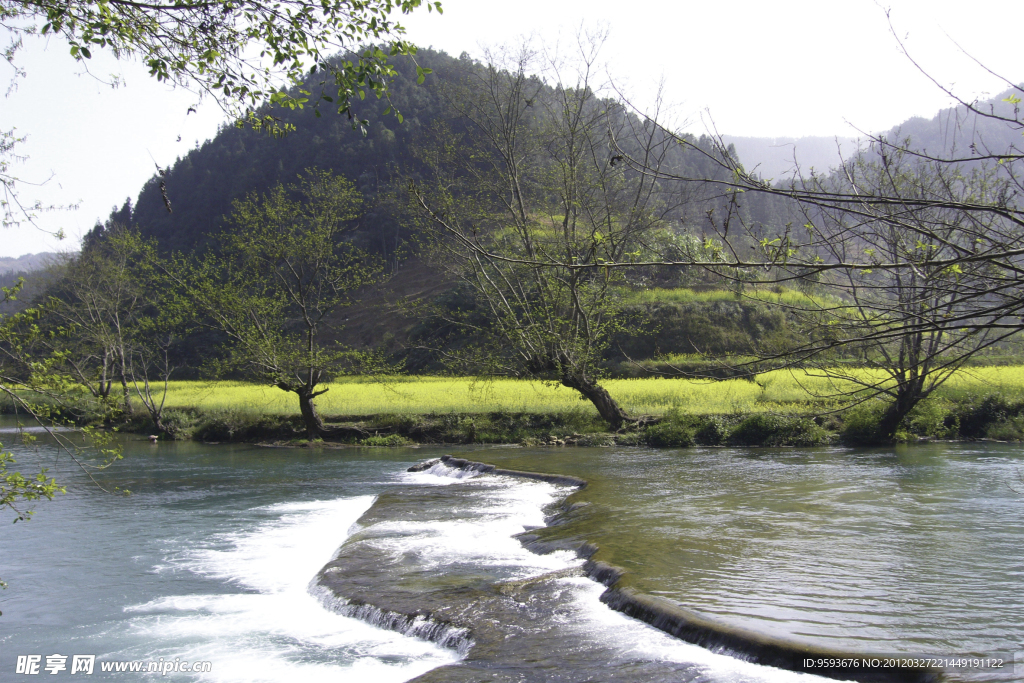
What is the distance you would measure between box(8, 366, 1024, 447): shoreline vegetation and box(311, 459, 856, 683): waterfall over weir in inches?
236

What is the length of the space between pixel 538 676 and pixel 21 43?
6050mm

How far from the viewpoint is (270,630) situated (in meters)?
6.44

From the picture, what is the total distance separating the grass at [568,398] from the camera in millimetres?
19359

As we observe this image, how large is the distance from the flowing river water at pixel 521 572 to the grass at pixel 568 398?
650 centimetres

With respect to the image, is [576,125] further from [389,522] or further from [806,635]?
[806,635]

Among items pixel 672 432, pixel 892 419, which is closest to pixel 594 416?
pixel 672 432

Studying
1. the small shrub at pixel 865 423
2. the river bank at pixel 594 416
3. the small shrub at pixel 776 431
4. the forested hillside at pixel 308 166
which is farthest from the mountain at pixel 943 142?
the forested hillside at pixel 308 166

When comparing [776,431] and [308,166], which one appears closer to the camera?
[776,431]

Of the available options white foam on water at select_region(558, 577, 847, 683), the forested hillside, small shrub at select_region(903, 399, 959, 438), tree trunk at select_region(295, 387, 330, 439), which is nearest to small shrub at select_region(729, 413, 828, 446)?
small shrub at select_region(903, 399, 959, 438)

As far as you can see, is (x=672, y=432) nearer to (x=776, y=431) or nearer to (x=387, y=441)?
(x=776, y=431)

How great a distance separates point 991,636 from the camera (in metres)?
4.88

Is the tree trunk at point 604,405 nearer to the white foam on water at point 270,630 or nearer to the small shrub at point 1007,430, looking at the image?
the small shrub at point 1007,430

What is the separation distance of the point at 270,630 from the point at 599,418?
14346mm

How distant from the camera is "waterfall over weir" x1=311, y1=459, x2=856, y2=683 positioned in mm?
4906
